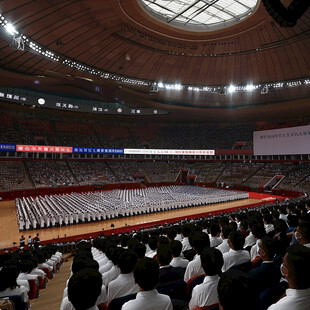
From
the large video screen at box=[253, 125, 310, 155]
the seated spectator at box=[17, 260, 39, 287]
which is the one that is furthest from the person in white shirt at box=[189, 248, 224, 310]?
the large video screen at box=[253, 125, 310, 155]

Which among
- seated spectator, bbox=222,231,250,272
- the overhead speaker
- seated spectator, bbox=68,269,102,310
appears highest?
the overhead speaker

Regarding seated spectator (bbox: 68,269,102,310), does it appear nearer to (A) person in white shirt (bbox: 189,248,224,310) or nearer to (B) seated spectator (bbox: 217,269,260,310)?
(B) seated spectator (bbox: 217,269,260,310)

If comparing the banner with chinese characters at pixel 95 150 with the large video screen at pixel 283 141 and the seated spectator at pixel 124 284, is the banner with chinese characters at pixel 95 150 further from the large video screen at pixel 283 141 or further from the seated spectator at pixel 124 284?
the seated spectator at pixel 124 284

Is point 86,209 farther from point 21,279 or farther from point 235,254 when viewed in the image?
point 235,254

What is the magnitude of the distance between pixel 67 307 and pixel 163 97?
3229 cm

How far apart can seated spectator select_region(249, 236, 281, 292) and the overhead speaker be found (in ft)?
30.4

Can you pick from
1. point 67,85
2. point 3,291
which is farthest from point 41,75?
point 3,291

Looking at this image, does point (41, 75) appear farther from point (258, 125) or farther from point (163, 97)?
point (258, 125)

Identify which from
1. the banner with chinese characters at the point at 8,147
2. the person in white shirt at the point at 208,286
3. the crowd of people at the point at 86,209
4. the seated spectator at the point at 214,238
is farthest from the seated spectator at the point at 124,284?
the banner with chinese characters at the point at 8,147

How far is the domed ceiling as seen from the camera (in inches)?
645

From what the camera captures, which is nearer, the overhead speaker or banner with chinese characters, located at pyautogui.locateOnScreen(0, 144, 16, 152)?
the overhead speaker

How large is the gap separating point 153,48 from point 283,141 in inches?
891

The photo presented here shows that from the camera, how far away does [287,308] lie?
186cm

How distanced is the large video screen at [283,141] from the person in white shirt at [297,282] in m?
33.4
